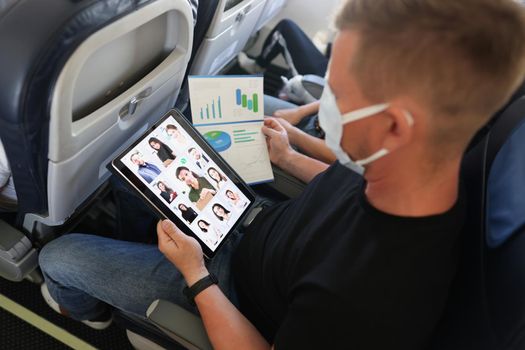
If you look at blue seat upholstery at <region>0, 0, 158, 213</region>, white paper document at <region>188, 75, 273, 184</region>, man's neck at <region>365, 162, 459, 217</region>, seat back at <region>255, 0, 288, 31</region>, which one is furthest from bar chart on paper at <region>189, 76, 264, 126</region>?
seat back at <region>255, 0, 288, 31</region>

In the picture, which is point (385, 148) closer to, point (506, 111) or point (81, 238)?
point (506, 111)

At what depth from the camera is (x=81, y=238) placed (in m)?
1.08

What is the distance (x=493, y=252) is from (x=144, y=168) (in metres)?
0.72

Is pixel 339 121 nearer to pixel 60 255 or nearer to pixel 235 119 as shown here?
pixel 235 119

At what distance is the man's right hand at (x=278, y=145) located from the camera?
1.29 m

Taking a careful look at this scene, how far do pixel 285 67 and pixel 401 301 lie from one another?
7.11ft

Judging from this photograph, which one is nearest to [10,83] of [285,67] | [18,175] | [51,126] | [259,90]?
[51,126]

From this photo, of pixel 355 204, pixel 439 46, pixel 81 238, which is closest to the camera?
pixel 439 46

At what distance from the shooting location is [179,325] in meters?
0.84

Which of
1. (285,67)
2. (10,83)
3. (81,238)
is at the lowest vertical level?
(285,67)

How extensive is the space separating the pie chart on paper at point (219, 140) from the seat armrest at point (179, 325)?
1.70 feet

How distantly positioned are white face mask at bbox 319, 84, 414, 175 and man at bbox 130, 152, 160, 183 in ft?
1.38

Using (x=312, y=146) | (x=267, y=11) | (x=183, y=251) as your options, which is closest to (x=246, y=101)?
(x=312, y=146)

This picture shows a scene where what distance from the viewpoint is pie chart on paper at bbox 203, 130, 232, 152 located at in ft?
4.09
